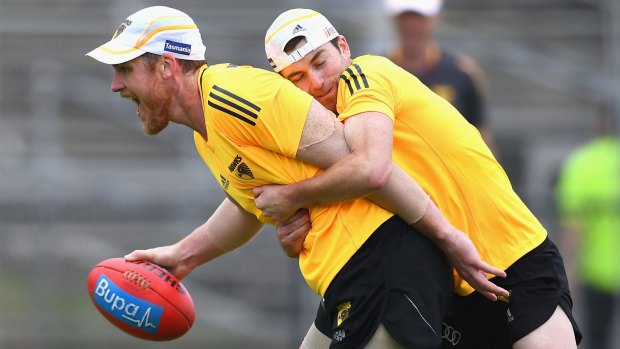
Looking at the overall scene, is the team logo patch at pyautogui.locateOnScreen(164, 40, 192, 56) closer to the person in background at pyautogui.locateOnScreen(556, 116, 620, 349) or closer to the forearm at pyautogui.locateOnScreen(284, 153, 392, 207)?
the forearm at pyautogui.locateOnScreen(284, 153, 392, 207)

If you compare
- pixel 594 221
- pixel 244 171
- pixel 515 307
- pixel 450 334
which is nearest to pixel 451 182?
pixel 515 307

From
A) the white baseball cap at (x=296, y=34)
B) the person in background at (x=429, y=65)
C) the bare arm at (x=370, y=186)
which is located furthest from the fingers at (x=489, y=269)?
the person in background at (x=429, y=65)

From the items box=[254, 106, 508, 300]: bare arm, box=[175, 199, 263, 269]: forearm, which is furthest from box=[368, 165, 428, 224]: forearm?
box=[175, 199, 263, 269]: forearm

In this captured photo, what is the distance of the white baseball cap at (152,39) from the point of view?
395 centimetres

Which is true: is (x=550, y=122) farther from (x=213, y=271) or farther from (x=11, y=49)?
(x=11, y=49)

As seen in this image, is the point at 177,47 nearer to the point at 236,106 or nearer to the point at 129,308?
the point at 236,106

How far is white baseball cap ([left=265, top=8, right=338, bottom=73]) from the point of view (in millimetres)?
4008

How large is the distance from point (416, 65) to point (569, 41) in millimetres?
4750

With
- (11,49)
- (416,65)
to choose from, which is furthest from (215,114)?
(11,49)

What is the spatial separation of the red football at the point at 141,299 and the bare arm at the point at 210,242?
3.6 inches

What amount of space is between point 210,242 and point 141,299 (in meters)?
0.38

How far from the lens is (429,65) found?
280 inches

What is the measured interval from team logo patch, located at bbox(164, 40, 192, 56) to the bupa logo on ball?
96 cm

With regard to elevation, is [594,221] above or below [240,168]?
below
